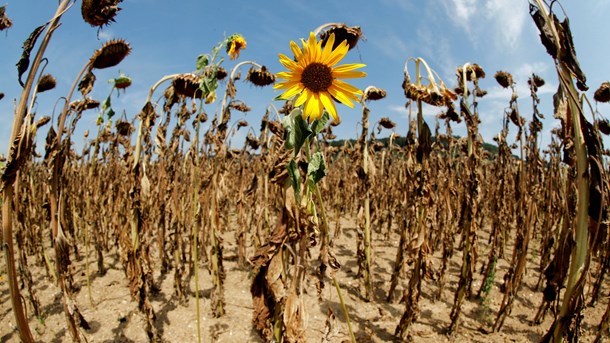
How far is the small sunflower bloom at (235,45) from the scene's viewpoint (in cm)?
300

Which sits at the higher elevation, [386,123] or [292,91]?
[386,123]

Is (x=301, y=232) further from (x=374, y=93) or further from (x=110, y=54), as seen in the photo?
(x=374, y=93)

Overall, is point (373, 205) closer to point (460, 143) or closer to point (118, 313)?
point (460, 143)

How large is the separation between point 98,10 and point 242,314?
312 centimetres

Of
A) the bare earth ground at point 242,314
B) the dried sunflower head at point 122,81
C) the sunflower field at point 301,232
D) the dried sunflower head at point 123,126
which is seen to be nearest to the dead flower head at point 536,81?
the sunflower field at point 301,232

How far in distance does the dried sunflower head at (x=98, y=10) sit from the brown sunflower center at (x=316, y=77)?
0.82m

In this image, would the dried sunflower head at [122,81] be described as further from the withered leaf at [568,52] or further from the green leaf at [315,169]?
the withered leaf at [568,52]

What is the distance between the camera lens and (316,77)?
1.50 metres

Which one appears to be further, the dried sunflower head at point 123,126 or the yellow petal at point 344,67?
the dried sunflower head at point 123,126

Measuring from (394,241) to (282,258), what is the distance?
5.77 meters

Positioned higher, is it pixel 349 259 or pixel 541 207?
pixel 541 207

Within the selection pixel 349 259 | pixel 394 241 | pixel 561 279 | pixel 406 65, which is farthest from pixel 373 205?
pixel 561 279

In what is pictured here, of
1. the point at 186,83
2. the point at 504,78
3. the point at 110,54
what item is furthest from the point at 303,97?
the point at 504,78

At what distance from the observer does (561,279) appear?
1.52 meters
